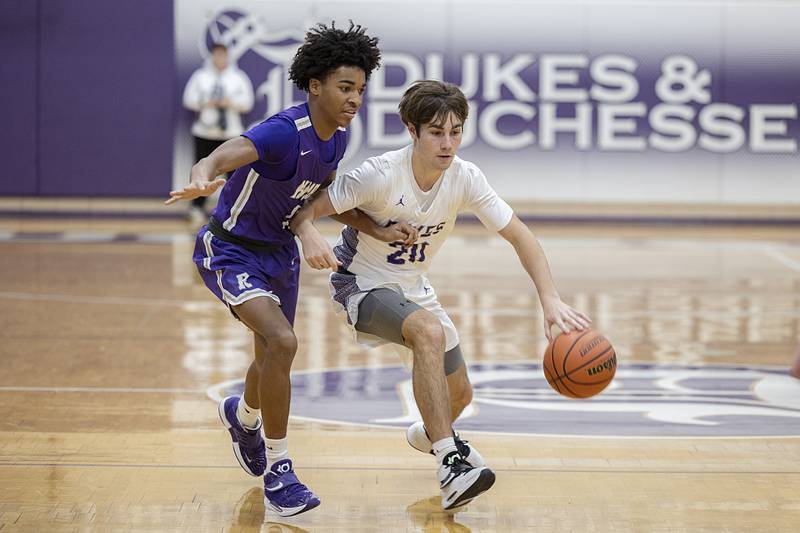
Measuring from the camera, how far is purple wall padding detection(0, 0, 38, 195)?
16.8 m

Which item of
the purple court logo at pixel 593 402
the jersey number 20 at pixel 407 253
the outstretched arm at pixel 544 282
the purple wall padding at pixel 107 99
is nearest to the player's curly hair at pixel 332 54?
the jersey number 20 at pixel 407 253

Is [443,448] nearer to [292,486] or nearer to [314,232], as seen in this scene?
[292,486]

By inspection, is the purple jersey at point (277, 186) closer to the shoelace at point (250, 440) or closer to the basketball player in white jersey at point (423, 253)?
the basketball player in white jersey at point (423, 253)

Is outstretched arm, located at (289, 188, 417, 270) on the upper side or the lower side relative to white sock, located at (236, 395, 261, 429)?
upper

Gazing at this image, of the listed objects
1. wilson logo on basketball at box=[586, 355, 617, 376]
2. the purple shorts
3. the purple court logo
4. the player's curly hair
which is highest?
the player's curly hair

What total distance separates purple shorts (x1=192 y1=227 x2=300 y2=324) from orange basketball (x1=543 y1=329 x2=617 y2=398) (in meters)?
1.09

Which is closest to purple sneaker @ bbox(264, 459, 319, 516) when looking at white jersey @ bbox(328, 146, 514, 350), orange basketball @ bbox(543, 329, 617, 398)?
white jersey @ bbox(328, 146, 514, 350)

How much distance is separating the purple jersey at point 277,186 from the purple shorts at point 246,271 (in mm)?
70

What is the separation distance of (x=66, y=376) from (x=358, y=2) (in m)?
10.6

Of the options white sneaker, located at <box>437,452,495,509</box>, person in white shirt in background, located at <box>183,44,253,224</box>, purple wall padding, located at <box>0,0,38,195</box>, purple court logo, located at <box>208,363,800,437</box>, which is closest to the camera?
white sneaker, located at <box>437,452,495,509</box>

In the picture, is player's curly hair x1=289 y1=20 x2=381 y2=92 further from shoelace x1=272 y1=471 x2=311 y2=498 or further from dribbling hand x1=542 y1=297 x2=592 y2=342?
shoelace x1=272 y1=471 x2=311 y2=498

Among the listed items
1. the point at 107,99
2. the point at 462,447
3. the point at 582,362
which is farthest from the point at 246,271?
the point at 107,99

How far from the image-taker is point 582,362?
4.91 metres

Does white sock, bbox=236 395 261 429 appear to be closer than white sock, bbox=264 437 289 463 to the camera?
No
